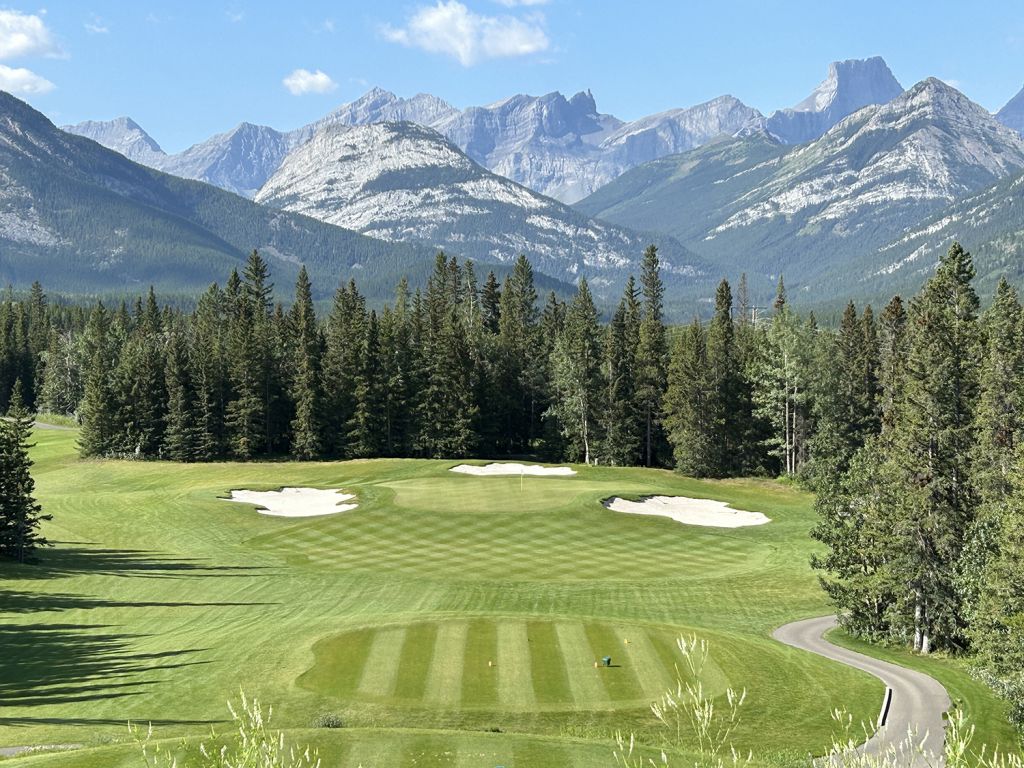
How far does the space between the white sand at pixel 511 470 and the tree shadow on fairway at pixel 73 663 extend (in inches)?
1821

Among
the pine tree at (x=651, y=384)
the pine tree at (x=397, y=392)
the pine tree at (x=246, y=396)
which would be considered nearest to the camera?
the pine tree at (x=246, y=396)

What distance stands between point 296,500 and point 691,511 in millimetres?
30629

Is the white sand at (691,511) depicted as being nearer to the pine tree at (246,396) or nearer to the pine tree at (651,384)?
the pine tree at (651,384)

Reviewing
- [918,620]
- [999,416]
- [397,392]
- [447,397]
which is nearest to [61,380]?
[397,392]

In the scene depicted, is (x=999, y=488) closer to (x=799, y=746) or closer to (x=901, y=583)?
(x=901, y=583)

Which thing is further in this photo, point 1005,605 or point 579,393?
point 579,393

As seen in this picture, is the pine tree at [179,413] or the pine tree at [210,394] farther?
the pine tree at [210,394]

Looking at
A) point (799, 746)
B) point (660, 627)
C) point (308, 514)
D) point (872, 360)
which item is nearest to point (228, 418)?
point (308, 514)

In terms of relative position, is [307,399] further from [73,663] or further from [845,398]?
[73,663]

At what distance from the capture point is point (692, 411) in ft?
327

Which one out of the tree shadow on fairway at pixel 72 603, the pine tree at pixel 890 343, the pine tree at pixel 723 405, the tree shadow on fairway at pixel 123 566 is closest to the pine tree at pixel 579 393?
the pine tree at pixel 723 405

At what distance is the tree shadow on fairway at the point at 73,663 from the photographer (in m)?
32.0

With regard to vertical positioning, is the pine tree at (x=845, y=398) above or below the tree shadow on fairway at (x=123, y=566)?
above

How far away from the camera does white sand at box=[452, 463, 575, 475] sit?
84875 millimetres
